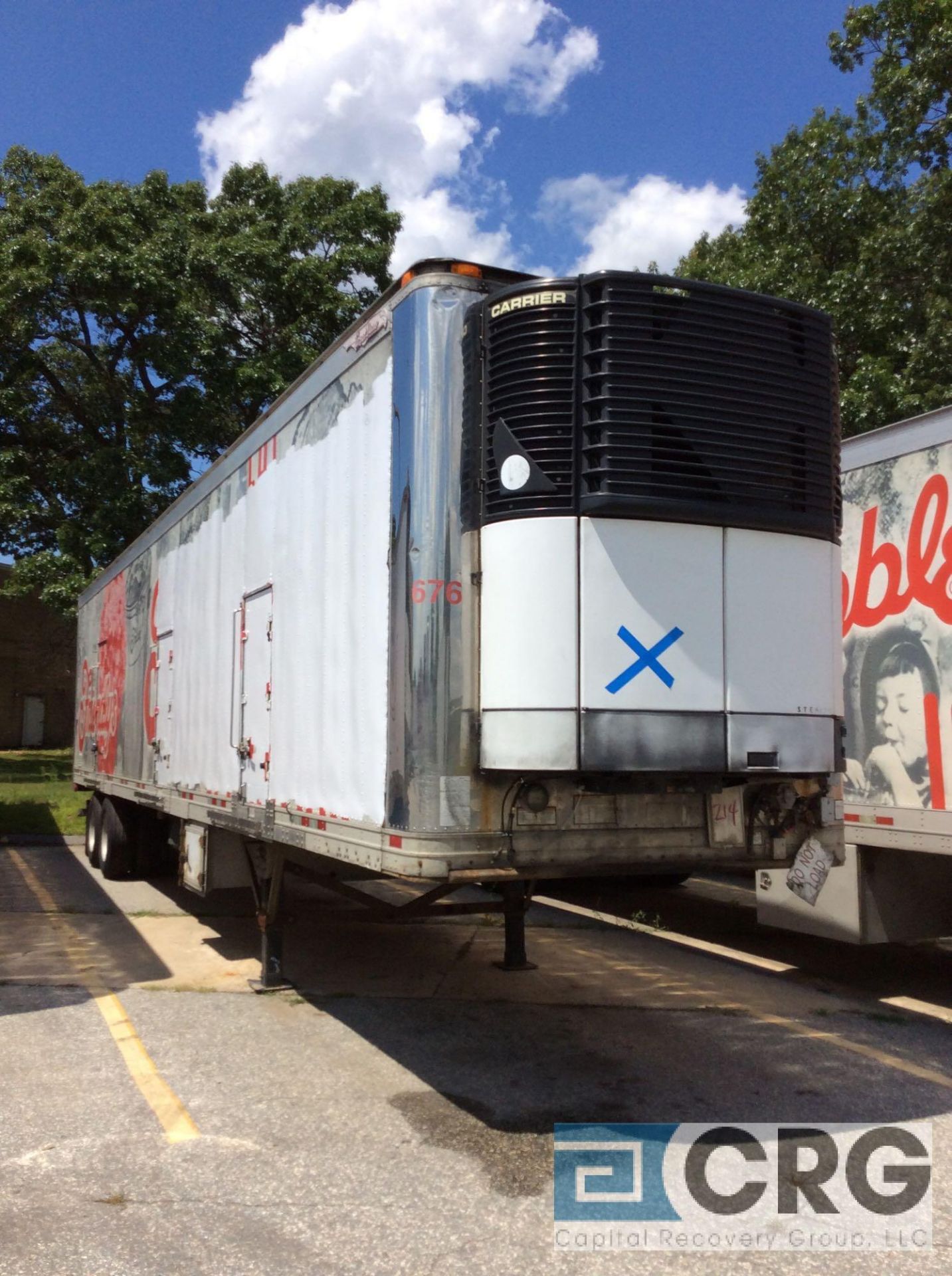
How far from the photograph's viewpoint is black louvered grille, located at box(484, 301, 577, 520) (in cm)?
466

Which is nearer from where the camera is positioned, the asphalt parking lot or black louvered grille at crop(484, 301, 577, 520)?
the asphalt parking lot

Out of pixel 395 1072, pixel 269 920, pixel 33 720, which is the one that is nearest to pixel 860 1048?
Result: pixel 395 1072

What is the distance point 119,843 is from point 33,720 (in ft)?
106

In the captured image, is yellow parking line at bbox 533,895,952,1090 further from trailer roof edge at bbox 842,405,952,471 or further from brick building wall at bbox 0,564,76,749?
brick building wall at bbox 0,564,76,749

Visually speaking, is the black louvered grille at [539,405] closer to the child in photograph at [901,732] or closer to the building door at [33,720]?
the child in photograph at [901,732]

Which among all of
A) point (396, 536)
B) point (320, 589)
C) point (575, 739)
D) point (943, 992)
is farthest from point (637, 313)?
point (943, 992)

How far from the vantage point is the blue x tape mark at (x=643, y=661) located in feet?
15.2

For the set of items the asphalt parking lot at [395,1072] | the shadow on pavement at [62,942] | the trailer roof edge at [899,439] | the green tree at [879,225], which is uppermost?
the green tree at [879,225]

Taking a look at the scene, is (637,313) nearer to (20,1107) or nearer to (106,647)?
(20,1107)

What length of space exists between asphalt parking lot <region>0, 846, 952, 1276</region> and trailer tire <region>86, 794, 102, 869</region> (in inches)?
126

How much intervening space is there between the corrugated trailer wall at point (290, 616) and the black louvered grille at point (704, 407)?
1.06 m

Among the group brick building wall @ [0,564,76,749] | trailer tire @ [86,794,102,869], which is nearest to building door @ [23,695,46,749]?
brick building wall @ [0,564,76,749]

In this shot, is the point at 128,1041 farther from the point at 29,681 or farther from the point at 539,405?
the point at 29,681

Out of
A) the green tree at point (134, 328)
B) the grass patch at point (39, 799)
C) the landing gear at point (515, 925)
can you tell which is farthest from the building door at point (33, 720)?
the landing gear at point (515, 925)
